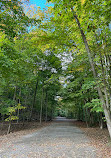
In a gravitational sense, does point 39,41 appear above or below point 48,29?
below

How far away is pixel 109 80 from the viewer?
5.52m

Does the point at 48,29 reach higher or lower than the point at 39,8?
lower

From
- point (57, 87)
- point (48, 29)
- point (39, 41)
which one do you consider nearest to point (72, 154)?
point (39, 41)

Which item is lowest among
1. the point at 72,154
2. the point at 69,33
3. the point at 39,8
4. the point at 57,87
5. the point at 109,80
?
the point at 72,154

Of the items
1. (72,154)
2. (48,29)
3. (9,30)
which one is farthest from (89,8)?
(72,154)

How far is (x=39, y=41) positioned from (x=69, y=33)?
1942mm

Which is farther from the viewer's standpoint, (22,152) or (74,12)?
(74,12)

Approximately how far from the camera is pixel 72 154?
4.00 meters

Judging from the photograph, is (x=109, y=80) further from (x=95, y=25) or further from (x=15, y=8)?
(x=15, y=8)

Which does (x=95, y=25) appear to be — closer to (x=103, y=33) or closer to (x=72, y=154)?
(x=103, y=33)

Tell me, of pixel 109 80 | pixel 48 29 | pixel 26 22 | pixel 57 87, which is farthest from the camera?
pixel 57 87

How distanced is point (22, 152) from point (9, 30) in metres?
5.28

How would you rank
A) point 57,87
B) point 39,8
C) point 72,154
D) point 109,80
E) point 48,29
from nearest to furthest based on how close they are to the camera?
point 72,154 < point 109,80 < point 48,29 < point 39,8 < point 57,87

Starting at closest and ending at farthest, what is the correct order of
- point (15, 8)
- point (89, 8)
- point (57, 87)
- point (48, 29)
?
point (89, 8) → point (15, 8) → point (48, 29) → point (57, 87)
